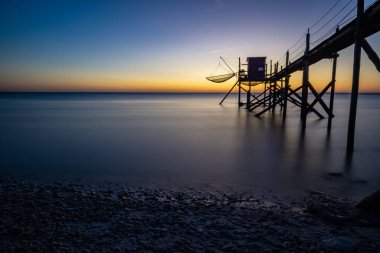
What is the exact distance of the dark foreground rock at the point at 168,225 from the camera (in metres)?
3.18

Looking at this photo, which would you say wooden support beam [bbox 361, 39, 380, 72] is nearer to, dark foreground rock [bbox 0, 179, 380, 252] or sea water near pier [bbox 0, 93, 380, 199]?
sea water near pier [bbox 0, 93, 380, 199]

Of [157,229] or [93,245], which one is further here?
[157,229]

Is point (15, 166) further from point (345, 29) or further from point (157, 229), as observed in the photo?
point (345, 29)

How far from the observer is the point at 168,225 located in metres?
3.72

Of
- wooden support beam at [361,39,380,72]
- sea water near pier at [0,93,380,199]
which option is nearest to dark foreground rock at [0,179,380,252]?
sea water near pier at [0,93,380,199]

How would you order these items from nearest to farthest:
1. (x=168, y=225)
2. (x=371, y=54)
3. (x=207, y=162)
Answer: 1. (x=168, y=225)
2. (x=371, y=54)
3. (x=207, y=162)

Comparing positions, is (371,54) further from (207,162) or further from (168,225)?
(168,225)

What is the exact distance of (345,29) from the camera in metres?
8.75

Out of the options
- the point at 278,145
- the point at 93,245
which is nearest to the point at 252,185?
the point at 93,245

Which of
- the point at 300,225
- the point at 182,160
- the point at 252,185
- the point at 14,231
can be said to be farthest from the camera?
the point at 182,160

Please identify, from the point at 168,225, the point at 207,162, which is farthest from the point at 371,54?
the point at 168,225

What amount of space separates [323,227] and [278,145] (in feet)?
25.8

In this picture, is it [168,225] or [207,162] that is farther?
[207,162]

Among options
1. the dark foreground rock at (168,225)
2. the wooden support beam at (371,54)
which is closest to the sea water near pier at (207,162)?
the dark foreground rock at (168,225)
